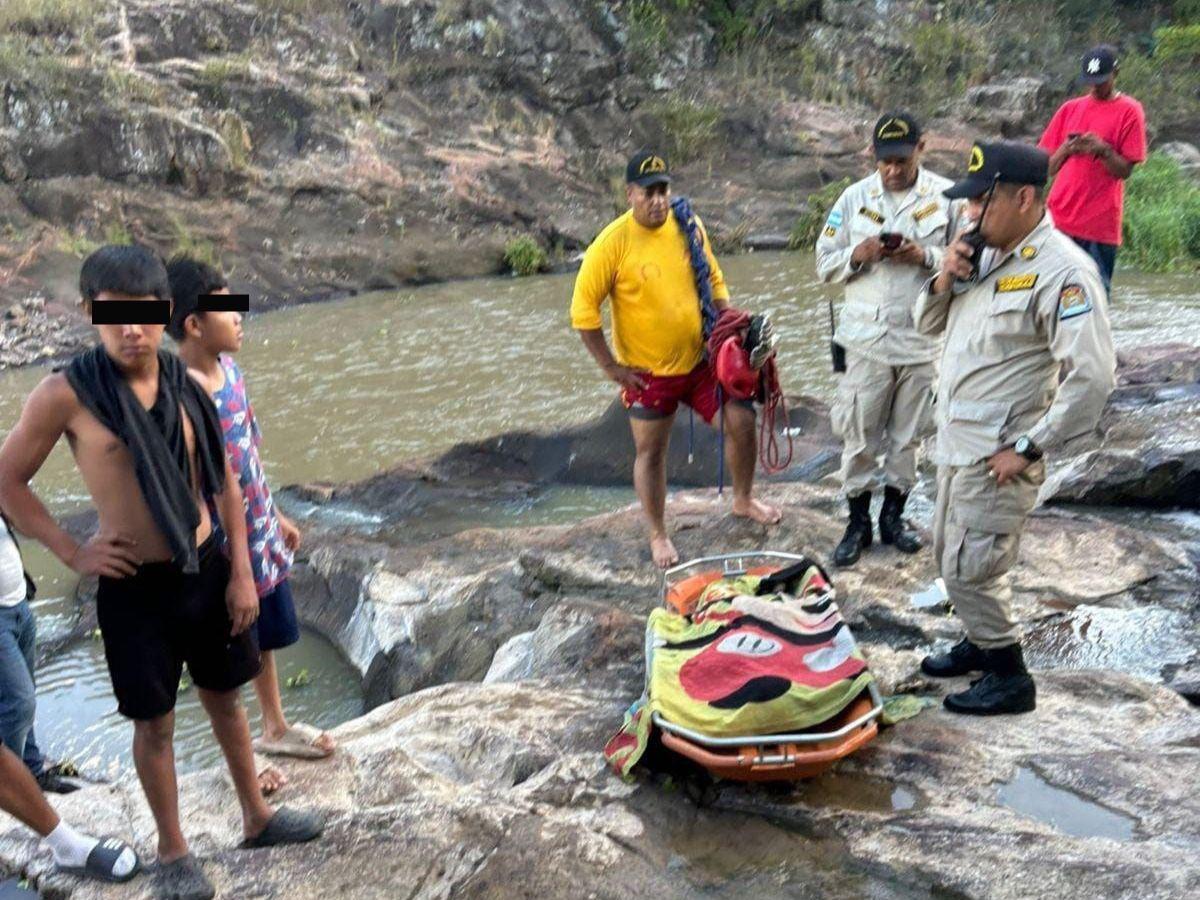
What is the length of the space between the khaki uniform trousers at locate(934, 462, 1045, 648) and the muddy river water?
117 inches

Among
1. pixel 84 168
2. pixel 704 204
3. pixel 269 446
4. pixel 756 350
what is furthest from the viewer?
pixel 704 204

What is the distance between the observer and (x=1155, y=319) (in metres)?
11.9

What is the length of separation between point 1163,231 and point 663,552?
38.1 ft

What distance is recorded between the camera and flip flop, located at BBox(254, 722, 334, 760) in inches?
143

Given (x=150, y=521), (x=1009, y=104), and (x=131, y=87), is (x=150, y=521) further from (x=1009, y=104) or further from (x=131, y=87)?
(x=1009, y=104)

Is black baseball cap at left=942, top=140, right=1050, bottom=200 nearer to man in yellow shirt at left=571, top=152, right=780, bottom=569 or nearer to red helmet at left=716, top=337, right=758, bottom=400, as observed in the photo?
red helmet at left=716, top=337, right=758, bottom=400

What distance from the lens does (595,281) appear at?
518cm

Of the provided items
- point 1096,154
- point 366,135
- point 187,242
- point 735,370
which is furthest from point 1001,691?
point 366,135

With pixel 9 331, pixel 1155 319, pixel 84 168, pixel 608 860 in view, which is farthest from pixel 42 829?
pixel 84 168

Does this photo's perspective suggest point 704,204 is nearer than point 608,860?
Answer: No

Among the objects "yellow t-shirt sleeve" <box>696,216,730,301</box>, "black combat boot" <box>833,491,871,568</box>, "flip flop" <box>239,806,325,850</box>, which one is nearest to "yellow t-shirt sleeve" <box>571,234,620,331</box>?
"yellow t-shirt sleeve" <box>696,216,730,301</box>

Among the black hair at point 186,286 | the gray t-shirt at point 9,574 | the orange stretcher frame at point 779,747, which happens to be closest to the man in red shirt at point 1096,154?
the orange stretcher frame at point 779,747

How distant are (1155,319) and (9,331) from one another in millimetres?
13430

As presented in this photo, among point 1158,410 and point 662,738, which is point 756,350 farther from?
point 1158,410
